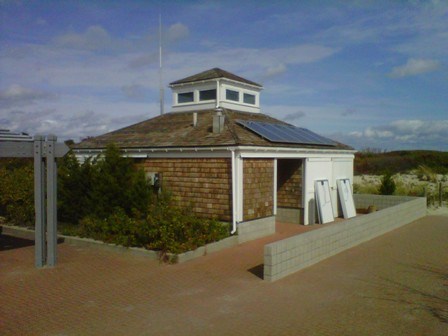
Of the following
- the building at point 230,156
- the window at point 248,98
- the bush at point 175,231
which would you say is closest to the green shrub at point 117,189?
the bush at point 175,231

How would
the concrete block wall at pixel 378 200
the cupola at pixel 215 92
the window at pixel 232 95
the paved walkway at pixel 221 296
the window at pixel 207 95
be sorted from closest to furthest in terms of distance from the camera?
the paved walkway at pixel 221 296
the cupola at pixel 215 92
the window at pixel 207 95
the window at pixel 232 95
the concrete block wall at pixel 378 200

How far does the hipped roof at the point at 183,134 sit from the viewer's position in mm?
13909

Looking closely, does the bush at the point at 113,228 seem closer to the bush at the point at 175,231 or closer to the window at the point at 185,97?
the bush at the point at 175,231

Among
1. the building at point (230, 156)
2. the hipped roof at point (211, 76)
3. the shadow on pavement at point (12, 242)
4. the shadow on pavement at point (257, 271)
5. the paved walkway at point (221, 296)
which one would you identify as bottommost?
the paved walkway at point (221, 296)

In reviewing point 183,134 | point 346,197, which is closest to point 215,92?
point 183,134

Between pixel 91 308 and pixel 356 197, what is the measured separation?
16449mm

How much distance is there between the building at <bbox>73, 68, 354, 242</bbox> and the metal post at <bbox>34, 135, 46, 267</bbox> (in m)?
4.96

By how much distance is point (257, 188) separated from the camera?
1391 cm

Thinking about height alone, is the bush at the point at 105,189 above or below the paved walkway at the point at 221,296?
above

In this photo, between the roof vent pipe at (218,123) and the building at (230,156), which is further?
the roof vent pipe at (218,123)

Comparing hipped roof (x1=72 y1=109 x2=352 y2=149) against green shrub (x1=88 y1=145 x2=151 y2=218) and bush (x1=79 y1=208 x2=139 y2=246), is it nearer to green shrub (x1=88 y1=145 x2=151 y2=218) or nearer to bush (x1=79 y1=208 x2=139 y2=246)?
green shrub (x1=88 y1=145 x2=151 y2=218)

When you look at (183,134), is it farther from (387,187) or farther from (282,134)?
(387,187)

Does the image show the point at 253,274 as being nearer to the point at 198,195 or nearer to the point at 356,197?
the point at 198,195

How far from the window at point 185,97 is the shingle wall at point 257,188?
22.1 ft
